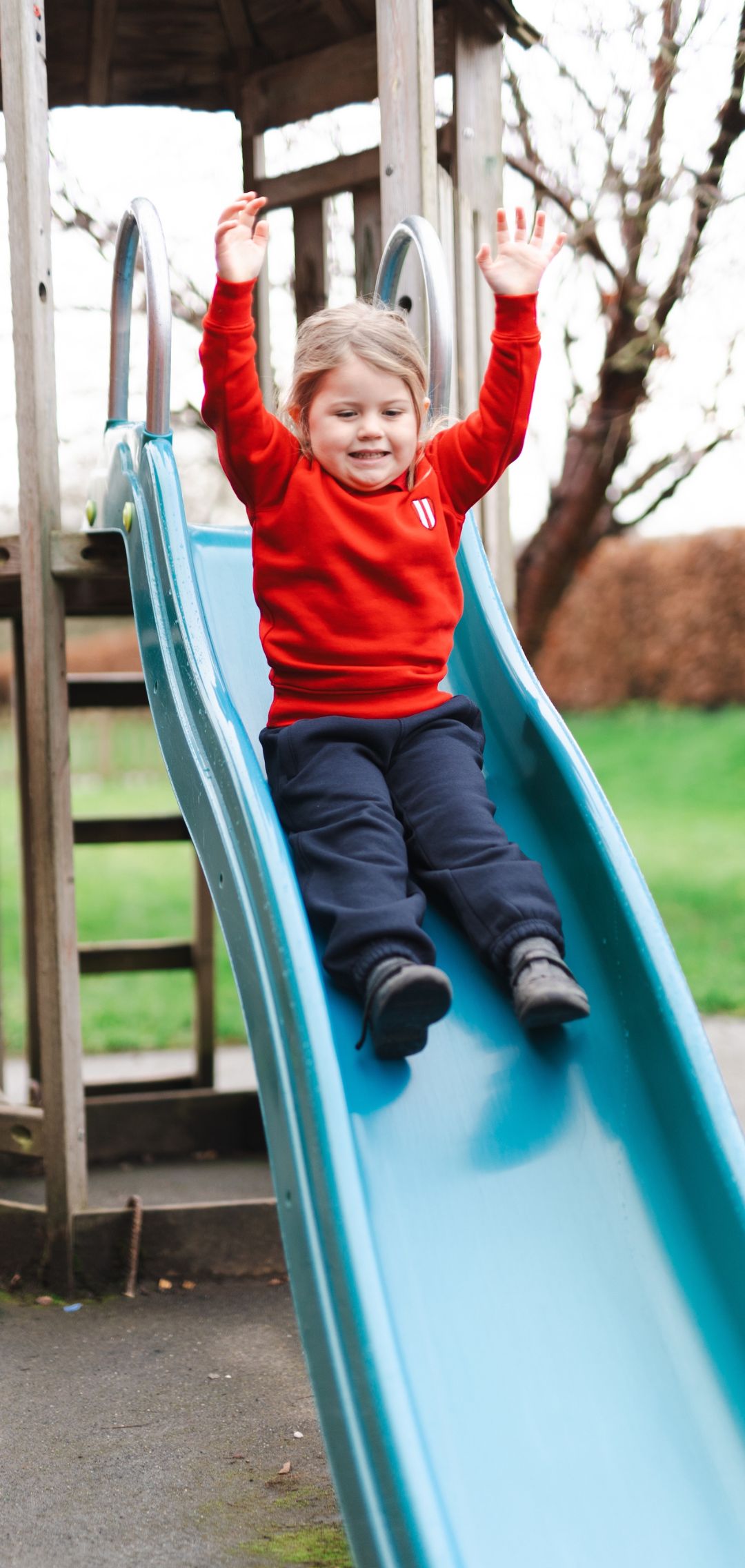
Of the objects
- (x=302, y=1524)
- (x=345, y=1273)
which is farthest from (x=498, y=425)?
(x=302, y=1524)

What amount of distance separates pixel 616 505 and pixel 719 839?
738cm

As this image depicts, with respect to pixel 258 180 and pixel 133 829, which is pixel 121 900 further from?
pixel 258 180

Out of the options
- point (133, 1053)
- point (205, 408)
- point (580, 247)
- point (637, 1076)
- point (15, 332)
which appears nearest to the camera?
point (637, 1076)

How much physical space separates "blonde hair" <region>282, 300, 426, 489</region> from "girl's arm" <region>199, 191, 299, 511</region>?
65 millimetres

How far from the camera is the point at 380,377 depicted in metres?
2.68

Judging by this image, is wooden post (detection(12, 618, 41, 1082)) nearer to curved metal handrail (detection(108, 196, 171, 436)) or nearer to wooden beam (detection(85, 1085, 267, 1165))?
wooden beam (detection(85, 1085, 267, 1165))

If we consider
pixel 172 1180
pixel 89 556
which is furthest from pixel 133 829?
pixel 89 556

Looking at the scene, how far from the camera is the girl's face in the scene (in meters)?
2.68

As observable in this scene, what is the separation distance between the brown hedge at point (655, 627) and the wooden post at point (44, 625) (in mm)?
15337

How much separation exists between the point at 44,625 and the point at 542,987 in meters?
1.85

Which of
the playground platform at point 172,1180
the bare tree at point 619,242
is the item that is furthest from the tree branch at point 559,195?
the playground platform at point 172,1180

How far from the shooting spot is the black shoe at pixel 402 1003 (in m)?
2.06

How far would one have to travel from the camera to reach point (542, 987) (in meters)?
2.20

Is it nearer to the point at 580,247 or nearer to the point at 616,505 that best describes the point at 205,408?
the point at 580,247
